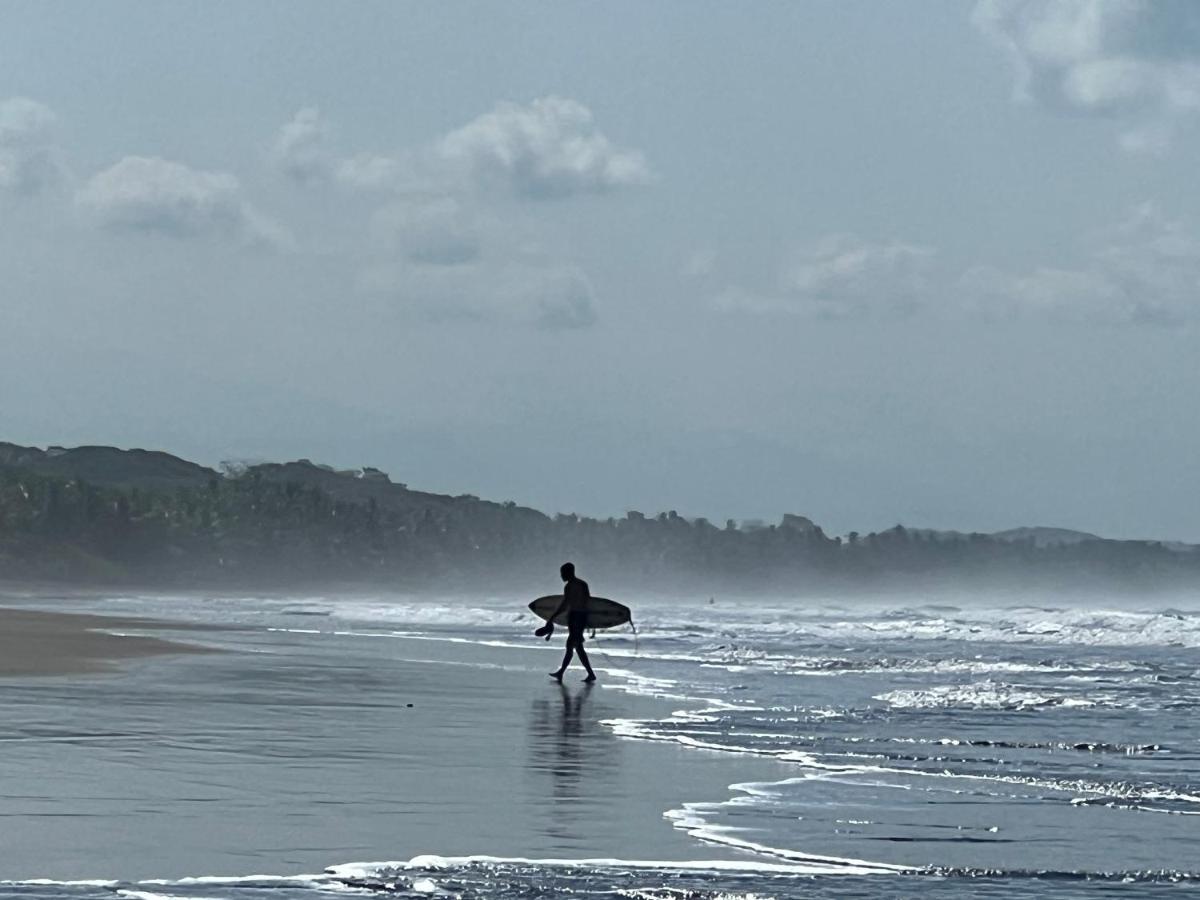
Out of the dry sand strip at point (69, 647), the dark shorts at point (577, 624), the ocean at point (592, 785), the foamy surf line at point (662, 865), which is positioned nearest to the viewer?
the ocean at point (592, 785)

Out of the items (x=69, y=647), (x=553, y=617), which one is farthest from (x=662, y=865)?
(x=69, y=647)

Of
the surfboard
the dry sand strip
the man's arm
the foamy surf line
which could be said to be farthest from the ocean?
the surfboard

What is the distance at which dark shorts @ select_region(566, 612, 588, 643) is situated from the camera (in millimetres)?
24453

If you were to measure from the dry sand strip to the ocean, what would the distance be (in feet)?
3.74

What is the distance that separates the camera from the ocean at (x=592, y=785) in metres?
9.21

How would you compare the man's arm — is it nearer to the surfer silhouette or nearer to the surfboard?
the surfer silhouette

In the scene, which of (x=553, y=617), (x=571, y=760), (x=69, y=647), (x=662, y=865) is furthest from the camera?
(x=69, y=647)

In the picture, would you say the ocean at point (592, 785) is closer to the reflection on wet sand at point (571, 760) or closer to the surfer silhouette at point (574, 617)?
the reflection on wet sand at point (571, 760)

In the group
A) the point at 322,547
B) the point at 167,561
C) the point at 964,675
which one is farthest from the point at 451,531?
the point at 964,675

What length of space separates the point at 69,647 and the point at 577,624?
997 centimetres

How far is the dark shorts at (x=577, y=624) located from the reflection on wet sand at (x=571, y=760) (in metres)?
→ 3.22

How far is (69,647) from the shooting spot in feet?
101

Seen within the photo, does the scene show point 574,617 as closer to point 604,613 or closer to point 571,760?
point 604,613

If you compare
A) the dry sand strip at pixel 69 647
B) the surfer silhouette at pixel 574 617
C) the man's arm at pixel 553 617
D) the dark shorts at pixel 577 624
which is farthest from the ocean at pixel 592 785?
the dry sand strip at pixel 69 647
